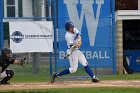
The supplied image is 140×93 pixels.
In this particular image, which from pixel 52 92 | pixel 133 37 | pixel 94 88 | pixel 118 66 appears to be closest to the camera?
pixel 52 92

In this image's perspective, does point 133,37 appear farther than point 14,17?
Yes

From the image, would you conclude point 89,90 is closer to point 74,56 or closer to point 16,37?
point 74,56

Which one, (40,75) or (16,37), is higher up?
(16,37)

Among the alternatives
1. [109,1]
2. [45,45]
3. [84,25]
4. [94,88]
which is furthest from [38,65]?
[94,88]

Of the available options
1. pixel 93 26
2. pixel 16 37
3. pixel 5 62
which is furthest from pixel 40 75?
pixel 5 62

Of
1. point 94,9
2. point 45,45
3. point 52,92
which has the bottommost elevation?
point 52,92

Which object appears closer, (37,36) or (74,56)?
(74,56)

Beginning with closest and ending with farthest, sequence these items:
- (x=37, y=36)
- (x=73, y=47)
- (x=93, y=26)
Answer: (x=73, y=47)
(x=37, y=36)
(x=93, y=26)

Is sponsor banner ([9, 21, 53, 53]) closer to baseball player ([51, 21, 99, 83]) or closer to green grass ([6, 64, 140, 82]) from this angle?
green grass ([6, 64, 140, 82])

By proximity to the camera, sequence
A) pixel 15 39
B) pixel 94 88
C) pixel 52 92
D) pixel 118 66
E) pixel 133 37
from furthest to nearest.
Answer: pixel 133 37
pixel 118 66
pixel 15 39
pixel 94 88
pixel 52 92

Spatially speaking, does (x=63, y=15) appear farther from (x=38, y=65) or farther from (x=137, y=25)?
(x=137, y=25)

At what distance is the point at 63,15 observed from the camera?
19.9 m

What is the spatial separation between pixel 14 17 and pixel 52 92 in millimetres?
7151

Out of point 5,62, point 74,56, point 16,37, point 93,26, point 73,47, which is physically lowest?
point 5,62
